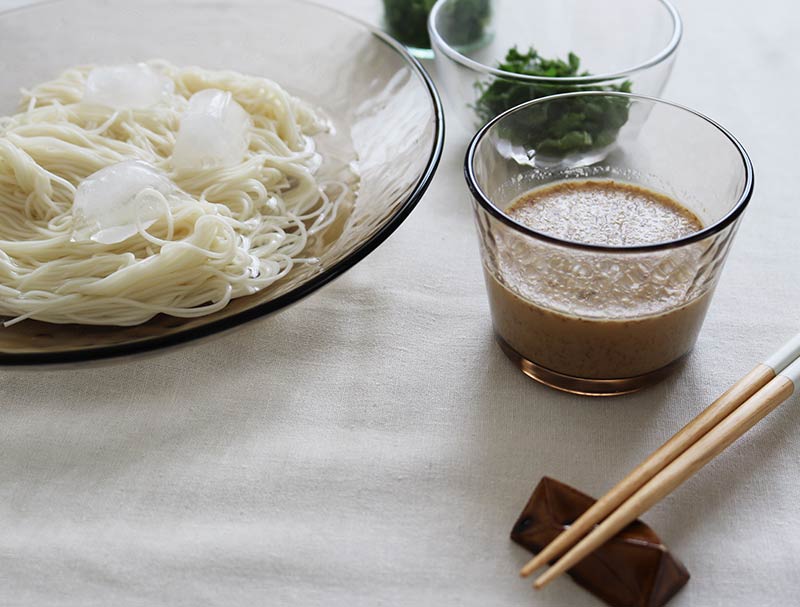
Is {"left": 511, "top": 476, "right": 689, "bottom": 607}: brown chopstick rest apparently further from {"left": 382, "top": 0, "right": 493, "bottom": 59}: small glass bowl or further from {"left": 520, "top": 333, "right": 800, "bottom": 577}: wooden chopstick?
{"left": 382, "top": 0, "right": 493, "bottom": 59}: small glass bowl

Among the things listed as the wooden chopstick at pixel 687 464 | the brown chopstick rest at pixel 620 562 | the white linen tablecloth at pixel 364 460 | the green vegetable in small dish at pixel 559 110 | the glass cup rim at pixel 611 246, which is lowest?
the white linen tablecloth at pixel 364 460

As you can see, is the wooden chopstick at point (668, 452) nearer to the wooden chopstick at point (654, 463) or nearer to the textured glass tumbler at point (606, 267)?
the wooden chopstick at point (654, 463)

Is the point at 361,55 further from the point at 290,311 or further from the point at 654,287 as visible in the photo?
the point at 654,287

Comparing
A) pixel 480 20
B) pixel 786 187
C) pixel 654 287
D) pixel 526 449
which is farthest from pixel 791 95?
pixel 526 449

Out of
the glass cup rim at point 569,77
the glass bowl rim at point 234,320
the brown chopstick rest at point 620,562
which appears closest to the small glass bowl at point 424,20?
the glass cup rim at point 569,77

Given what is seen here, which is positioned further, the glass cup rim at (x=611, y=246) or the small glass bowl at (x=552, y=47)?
the small glass bowl at (x=552, y=47)

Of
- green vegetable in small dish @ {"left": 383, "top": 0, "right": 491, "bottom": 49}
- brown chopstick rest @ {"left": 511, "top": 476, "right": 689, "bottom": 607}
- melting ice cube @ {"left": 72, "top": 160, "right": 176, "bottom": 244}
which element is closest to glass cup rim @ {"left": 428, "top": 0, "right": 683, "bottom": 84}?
green vegetable in small dish @ {"left": 383, "top": 0, "right": 491, "bottom": 49}
